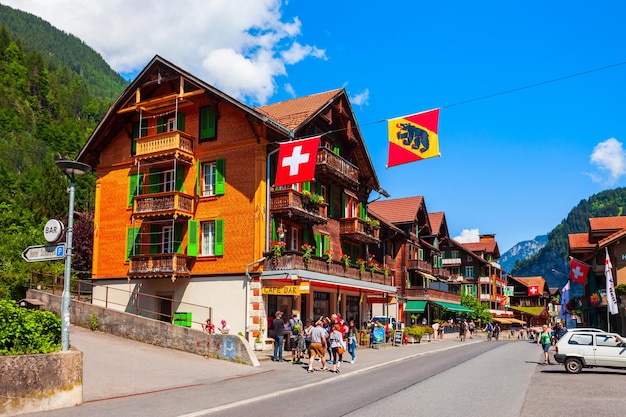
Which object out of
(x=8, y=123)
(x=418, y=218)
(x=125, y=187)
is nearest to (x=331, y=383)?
(x=125, y=187)

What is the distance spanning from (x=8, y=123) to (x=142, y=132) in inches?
4009

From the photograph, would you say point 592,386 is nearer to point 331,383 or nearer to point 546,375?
point 546,375

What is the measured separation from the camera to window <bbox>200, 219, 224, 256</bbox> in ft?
97.7

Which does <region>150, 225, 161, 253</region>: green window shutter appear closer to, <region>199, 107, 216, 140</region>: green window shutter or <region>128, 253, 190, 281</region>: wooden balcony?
<region>128, 253, 190, 281</region>: wooden balcony

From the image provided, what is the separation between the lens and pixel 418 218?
2354 inches

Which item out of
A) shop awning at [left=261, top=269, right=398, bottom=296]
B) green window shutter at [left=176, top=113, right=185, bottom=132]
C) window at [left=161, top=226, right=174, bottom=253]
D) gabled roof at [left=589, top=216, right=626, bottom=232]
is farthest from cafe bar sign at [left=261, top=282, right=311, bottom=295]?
gabled roof at [left=589, top=216, right=626, bottom=232]

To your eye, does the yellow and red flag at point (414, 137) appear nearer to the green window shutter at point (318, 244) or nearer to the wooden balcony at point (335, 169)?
the wooden balcony at point (335, 169)

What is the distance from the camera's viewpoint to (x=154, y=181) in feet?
105

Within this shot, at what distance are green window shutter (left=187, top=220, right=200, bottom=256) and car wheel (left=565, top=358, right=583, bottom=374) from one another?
1671 cm

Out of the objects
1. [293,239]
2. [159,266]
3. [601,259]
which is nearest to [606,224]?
[601,259]

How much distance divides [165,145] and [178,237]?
445 cm

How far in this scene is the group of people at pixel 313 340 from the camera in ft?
68.9

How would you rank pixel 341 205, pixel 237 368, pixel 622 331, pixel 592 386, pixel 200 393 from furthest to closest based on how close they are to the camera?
pixel 622 331
pixel 341 205
pixel 237 368
pixel 592 386
pixel 200 393

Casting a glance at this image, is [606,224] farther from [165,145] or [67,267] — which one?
[67,267]
